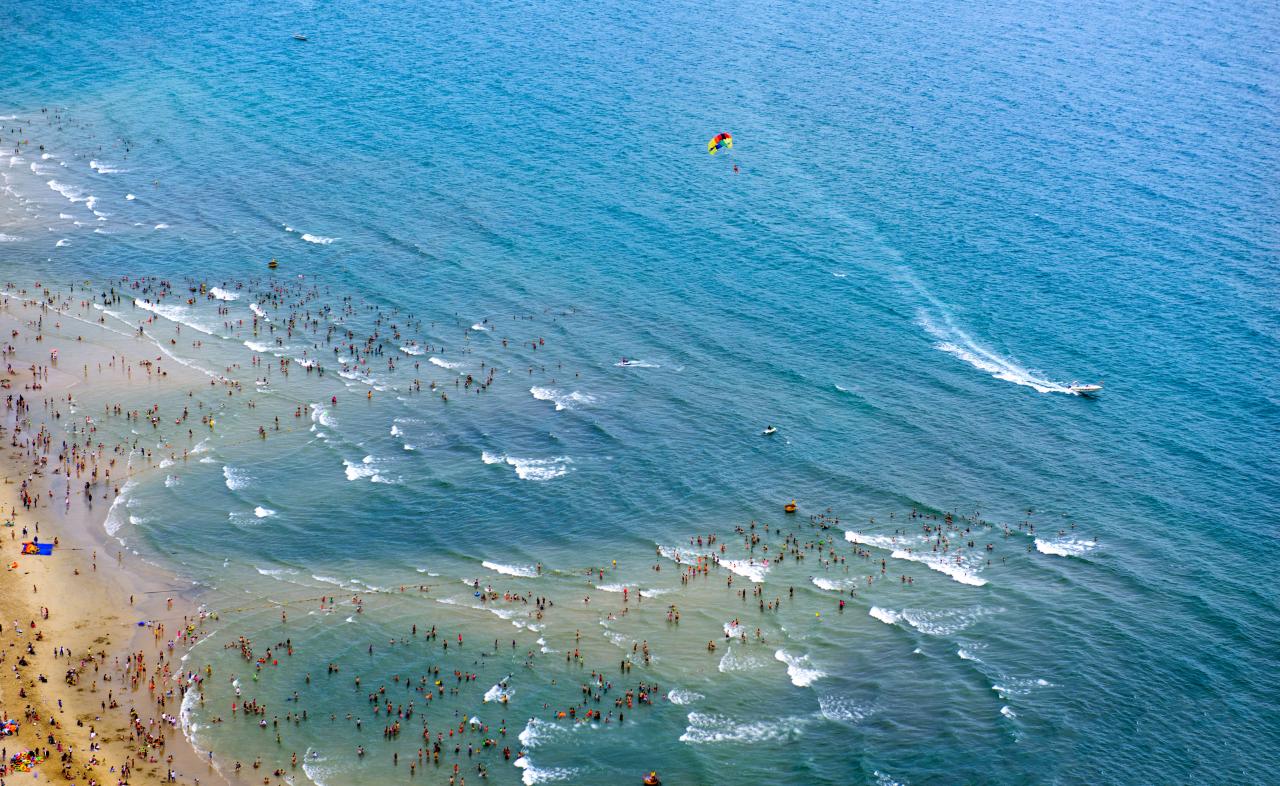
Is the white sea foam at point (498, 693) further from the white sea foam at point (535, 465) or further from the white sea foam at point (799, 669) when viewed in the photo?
the white sea foam at point (535, 465)

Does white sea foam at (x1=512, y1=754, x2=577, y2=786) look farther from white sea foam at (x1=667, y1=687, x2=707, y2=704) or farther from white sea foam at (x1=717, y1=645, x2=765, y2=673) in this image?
white sea foam at (x1=717, y1=645, x2=765, y2=673)

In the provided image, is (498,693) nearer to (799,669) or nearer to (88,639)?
(799,669)

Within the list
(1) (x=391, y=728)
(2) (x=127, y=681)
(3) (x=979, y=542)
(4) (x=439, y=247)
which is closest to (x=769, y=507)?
(3) (x=979, y=542)

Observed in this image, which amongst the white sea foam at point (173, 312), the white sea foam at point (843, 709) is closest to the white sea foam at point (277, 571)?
the white sea foam at point (843, 709)

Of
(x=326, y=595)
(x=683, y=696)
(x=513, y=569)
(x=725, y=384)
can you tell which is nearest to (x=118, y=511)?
(x=326, y=595)

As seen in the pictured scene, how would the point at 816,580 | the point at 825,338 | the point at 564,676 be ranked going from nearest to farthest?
the point at 564,676
the point at 816,580
the point at 825,338

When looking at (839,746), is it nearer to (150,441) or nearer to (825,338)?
(825,338)
